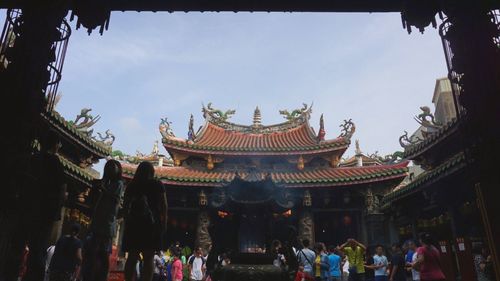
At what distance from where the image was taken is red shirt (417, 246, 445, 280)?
545 centimetres

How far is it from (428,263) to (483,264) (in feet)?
10.6

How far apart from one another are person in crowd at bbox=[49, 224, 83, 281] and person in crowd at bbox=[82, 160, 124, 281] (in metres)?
1.17

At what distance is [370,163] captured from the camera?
18.3 metres

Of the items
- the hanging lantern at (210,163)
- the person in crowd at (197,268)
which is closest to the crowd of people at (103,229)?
the person in crowd at (197,268)

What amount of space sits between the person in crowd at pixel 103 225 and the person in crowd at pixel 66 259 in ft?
3.85

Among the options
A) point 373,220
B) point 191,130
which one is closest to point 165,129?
point 191,130

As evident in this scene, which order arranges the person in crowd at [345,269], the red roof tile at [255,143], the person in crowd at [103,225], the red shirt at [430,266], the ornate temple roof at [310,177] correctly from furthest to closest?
the red roof tile at [255,143]
the ornate temple roof at [310,177]
the person in crowd at [345,269]
the red shirt at [430,266]
the person in crowd at [103,225]

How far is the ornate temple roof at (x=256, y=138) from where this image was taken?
667 inches

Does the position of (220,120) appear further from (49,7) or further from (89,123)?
(49,7)

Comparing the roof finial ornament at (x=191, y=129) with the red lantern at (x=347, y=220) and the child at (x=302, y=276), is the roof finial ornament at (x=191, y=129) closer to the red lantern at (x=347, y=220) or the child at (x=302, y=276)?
the red lantern at (x=347, y=220)

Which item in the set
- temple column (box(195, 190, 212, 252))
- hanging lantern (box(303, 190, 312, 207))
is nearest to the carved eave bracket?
temple column (box(195, 190, 212, 252))

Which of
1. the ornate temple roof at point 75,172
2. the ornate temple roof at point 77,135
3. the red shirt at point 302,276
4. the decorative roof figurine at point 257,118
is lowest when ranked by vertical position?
the red shirt at point 302,276

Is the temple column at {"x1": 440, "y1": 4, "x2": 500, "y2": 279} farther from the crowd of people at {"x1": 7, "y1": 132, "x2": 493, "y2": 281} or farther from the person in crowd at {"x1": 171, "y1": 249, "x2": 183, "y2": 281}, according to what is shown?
the person in crowd at {"x1": 171, "y1": 249, "x2": 183, "y2": 281}

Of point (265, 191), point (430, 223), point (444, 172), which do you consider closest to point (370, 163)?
point (430, 223)
